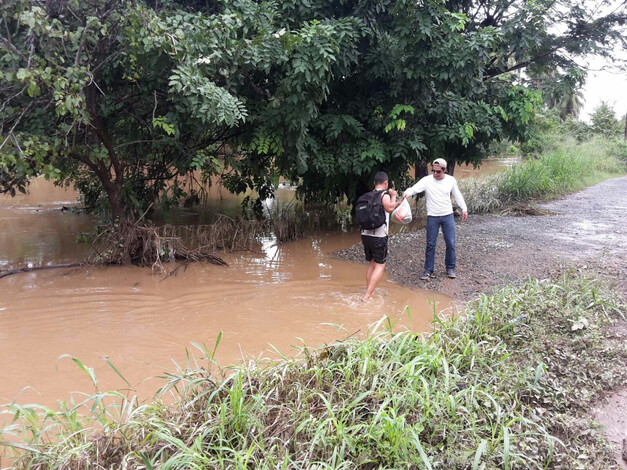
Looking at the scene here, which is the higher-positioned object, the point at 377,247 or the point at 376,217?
the point at 376,217

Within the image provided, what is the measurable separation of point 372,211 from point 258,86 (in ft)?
11.6

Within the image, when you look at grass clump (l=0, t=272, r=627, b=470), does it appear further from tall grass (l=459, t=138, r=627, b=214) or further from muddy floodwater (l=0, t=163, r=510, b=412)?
tall grass (l=459, t=138, r=627, b=214)

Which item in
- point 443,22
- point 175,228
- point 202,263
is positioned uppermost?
point 443,22

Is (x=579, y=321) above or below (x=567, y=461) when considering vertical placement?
above

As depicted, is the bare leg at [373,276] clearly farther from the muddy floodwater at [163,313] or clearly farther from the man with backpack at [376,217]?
the muddy floodwater at [163,313]

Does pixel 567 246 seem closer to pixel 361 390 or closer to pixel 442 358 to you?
pixel 442 358

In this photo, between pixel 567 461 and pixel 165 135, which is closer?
pixel 567 461

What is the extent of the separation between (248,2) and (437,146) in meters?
4.13

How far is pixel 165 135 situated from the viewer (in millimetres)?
7566

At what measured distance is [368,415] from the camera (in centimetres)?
326

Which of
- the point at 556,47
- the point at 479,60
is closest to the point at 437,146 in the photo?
the point at 479,60

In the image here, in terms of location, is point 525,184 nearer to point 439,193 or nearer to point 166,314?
point 439,193

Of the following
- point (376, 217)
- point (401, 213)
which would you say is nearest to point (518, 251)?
point (401, 213)

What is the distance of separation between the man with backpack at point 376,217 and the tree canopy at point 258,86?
191 centimetres
